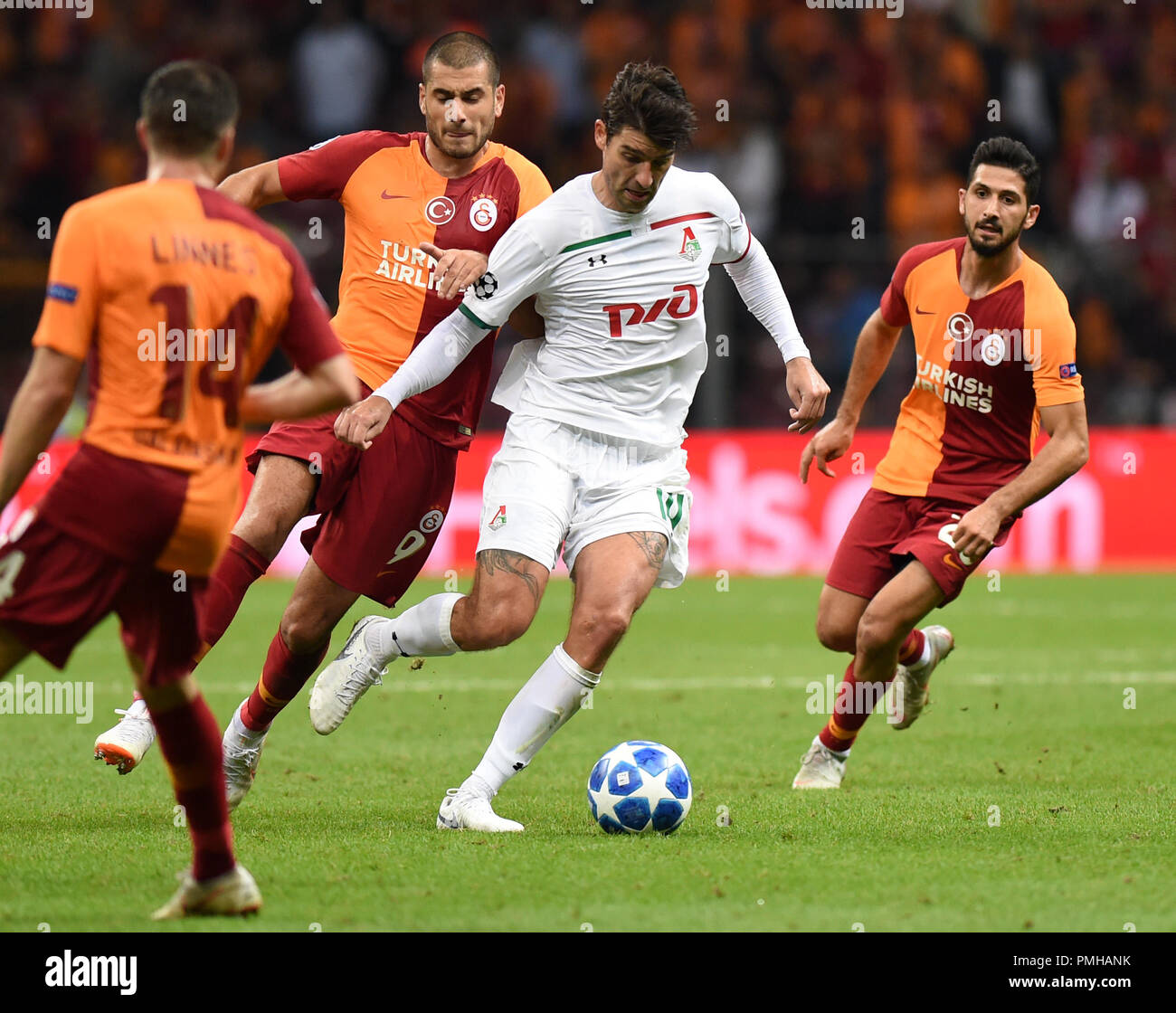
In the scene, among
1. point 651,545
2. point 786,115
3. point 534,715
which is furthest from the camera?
point 786,115

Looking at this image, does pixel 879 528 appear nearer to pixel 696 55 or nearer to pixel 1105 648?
pixel 1105 648

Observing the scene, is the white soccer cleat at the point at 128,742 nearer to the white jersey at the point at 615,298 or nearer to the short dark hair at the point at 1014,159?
the white jersey at the point at 615,298

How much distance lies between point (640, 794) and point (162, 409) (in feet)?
7.48

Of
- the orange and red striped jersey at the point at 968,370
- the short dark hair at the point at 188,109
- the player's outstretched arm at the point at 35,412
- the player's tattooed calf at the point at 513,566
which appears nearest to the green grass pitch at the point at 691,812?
the player's tattooed calf at the point at 513,566

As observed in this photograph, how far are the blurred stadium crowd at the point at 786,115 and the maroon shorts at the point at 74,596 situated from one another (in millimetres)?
10992

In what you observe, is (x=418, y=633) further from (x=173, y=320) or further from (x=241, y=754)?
(x=173, y=320)

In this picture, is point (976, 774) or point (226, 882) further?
point (976, 774)

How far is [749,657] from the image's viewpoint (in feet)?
35.3

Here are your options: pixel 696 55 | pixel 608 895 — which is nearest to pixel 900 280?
pixel 608 895

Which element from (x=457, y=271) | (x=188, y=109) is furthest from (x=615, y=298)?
(x=188, y=109)

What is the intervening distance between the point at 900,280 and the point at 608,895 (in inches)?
138

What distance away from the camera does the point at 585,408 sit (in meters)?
6.05

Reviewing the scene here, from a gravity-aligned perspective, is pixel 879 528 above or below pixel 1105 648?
above

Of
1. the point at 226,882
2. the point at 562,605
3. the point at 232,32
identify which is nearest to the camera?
the point at 226,882
